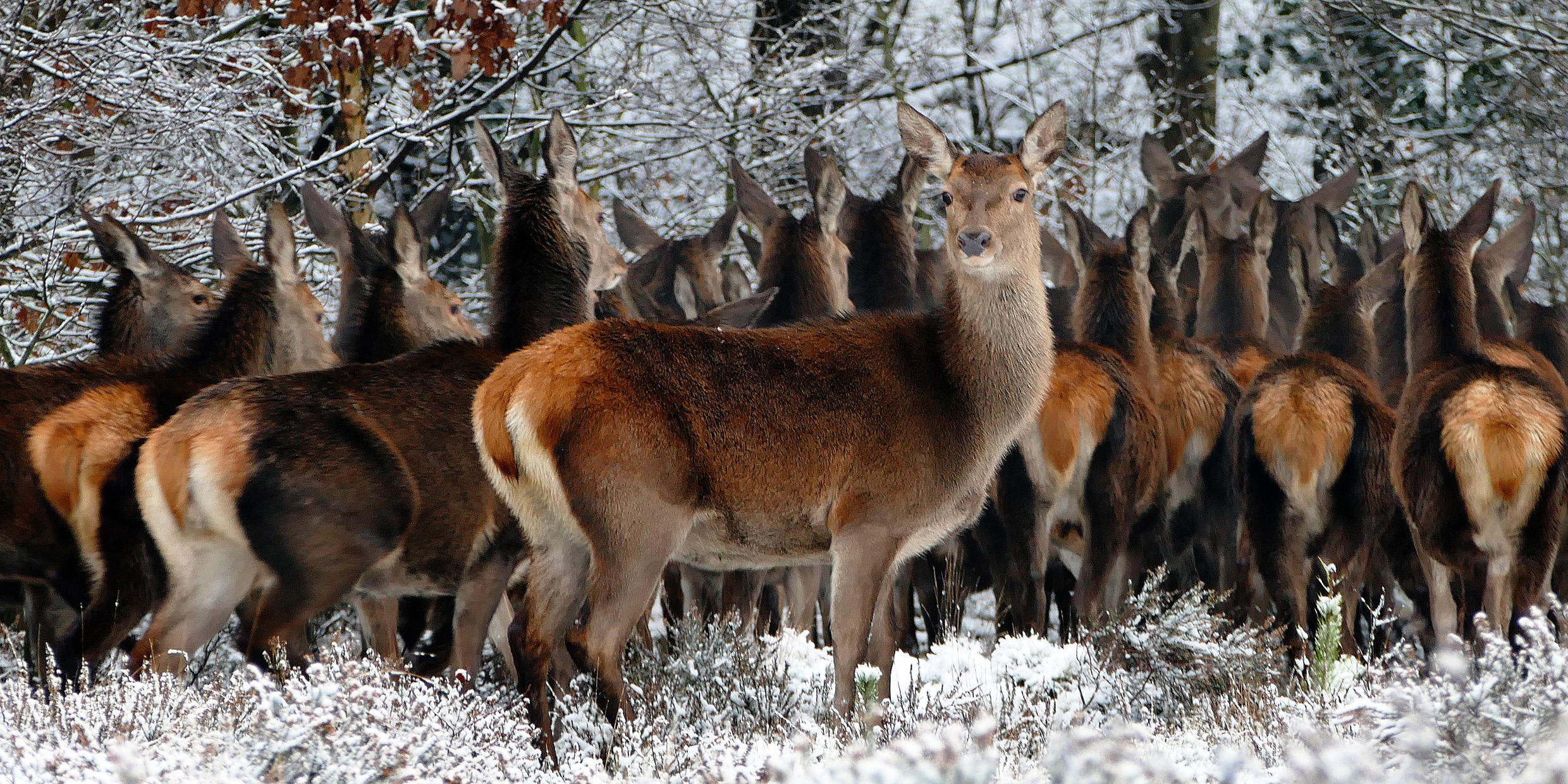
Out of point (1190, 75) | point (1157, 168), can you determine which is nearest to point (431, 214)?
point (1157, 168)

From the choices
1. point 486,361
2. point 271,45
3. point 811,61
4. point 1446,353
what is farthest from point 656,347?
point 811,61

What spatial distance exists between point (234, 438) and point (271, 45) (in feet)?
18.4

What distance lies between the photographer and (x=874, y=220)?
981 centimetres

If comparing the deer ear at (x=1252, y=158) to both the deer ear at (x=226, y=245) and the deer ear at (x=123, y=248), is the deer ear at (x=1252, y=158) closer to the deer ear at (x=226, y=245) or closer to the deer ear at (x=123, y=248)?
the deer ear at (x=226, y=245)

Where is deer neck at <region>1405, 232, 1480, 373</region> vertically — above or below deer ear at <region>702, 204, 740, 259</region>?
below

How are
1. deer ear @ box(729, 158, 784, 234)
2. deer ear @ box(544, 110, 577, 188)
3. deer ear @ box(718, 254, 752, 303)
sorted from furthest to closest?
A: 1. deer ear @ box(718, 254, 752, 303)
2. deer ear @ box(729, 158, 784, 234)
3. deer ear @ box(544, 110, 577, 188)

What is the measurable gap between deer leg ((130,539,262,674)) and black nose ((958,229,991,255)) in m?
2.76

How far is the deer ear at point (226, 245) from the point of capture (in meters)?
8.38

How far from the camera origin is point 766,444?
5.54 m

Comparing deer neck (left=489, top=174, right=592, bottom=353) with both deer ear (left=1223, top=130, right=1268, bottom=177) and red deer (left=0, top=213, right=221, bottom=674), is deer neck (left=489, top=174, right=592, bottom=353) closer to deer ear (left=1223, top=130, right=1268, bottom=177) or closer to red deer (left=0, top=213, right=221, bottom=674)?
red deer (left=0, top=213, right=221, bottom=674)

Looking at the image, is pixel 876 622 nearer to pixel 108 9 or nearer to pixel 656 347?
pixel 656 347

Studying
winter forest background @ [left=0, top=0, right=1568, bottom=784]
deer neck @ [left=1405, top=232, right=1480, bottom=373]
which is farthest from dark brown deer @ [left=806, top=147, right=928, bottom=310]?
deer neck @ [left=1405, top=232, right=1480, bottom=373]

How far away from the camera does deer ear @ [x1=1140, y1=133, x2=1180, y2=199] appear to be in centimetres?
1273

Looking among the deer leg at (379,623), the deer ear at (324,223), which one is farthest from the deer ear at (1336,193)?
the deer leg at (379,623)
